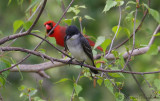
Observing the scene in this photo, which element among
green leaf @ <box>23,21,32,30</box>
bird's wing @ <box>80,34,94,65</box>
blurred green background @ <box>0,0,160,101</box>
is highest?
green leaf @ <box>23,21,32,30</box>

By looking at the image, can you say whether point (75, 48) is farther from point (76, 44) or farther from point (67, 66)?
point (67, 66)

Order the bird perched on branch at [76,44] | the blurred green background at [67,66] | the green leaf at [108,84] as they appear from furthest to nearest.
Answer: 1. the blurred green background at [67,66]
2. the bird perched on branch at [76,44]
3. the green leaf at [108,84]

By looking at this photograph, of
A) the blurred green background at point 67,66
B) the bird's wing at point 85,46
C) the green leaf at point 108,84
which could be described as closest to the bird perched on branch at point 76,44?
the bird's wing at point 85,46

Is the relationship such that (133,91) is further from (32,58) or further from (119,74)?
(119,74)

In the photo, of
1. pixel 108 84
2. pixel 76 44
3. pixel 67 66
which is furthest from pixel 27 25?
pixel 67 66

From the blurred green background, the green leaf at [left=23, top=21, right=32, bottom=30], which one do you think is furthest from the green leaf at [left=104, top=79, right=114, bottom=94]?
the blurred green background

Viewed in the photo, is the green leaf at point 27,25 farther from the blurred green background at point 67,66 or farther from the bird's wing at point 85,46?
the blurred green background at point 67,66

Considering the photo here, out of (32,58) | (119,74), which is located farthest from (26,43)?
(119,74)

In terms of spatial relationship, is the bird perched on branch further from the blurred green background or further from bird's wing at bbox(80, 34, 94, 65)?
the blurred green background

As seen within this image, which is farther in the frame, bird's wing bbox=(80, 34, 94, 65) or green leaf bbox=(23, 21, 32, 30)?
bird's wing bbox=(80, 34, 94, 65)

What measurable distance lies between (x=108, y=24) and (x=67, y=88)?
5.59ft

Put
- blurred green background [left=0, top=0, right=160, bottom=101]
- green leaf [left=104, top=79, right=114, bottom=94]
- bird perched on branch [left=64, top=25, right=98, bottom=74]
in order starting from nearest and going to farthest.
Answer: green leaf [left=104, top=79, right=114, bottom=94] < bird perched on branch [left=64, top=25, right=98, bottom=74] < blurred green background [left=0, top=0, right=160, bottom=101]

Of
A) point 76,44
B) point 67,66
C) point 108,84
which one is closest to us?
point 108,84

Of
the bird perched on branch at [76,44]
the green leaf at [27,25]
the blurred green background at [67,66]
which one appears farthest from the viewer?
the blurred green background at [67,66]
